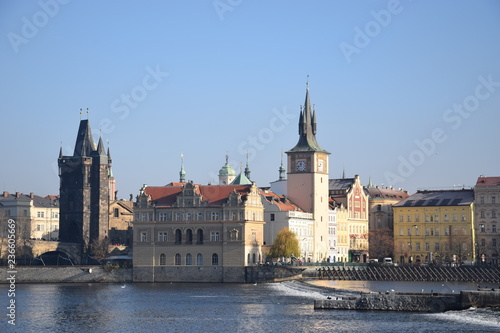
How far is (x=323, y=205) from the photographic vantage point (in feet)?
504

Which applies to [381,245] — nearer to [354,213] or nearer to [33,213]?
[354,213]

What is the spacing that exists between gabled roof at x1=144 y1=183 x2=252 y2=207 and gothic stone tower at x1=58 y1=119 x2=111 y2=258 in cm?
2135

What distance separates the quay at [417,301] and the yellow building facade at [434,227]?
6694 centimetres

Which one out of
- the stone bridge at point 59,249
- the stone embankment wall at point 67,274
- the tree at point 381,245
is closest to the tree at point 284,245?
the stone embankment wall at point 67,274

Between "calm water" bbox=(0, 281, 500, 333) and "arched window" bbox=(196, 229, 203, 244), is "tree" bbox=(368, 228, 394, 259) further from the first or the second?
"calm water" bbox=(0, 281, 500, 333)

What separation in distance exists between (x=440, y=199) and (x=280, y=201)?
26186mm

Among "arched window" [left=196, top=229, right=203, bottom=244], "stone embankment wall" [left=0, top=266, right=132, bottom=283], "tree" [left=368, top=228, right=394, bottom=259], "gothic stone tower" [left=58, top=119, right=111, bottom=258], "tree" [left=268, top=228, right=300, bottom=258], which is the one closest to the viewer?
"arched window" [left=196, top=229, right=203, bottom=244]

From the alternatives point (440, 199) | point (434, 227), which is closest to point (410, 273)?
point (434, 227)

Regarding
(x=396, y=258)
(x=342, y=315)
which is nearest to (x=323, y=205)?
(x=396, y=258)

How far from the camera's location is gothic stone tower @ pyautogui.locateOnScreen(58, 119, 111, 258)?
160125 millimetres

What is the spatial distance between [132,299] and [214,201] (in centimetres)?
3365

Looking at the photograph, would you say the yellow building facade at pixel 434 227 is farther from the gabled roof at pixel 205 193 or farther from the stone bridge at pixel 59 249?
the stone bridge at pixel 59 249

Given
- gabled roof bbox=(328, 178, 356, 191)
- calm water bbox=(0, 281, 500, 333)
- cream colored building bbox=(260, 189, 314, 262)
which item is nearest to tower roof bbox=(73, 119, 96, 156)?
cream colored building bbox=(260, 189, 314, 262)

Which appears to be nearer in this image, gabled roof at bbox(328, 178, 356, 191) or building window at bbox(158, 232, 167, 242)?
building window at bbox(158, 232, 167, 242)
